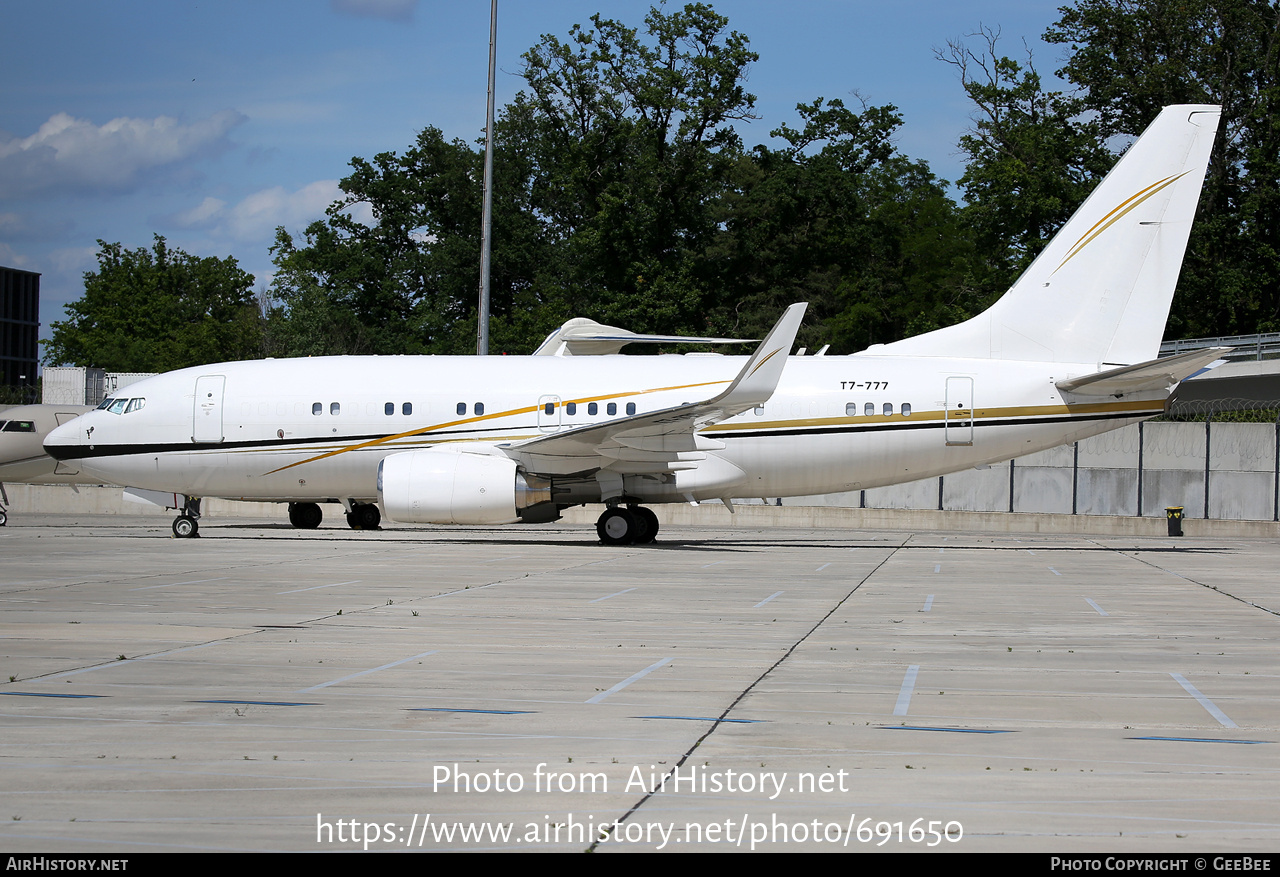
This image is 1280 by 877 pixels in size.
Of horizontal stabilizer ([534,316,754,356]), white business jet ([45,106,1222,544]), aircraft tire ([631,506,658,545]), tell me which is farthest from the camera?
horizontal stabilizer ([534,316,754,356])

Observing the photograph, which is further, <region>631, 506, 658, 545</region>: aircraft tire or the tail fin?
<region>631, 506, 658, 545</region>: aircraft tire

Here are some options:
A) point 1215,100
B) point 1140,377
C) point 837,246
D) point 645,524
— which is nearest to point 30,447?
point 645,524

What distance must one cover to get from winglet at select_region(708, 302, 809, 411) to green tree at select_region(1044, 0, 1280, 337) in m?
38.7

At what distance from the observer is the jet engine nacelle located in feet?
69.2

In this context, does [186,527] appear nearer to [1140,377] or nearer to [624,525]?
[624,525]

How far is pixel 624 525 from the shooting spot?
2286 cm

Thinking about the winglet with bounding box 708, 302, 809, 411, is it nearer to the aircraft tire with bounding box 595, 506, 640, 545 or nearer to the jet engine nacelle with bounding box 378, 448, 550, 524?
the aircraft tire with bounding box 595, 506, 640, 545

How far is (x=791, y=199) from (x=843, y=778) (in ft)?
184

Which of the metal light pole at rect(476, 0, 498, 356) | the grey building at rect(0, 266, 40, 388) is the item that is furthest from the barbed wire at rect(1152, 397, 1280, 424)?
the grey building at rect(0, 266, 40, 388)

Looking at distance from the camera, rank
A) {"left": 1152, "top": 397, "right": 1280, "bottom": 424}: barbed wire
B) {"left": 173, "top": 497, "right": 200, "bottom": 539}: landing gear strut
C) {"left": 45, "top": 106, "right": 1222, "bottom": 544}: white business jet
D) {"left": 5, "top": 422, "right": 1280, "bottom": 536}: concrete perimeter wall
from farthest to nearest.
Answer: {"left": 1152, "top": 397, "right": 1280, "bottom": 424}: barbed wire
{"left": 5, "top": 422, "right": 1280, "bottom": 536}: concrete perimeter wall
{"left": 173, "top": 497, "right": 200, "bottom": 539}: landing gear strut
{"left": 45, "top": 106, "right": 1222, "bottom": 544}: white business jet

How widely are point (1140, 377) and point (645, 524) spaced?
9.30m

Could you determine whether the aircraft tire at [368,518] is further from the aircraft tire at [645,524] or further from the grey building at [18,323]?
the grey building at [18,323]
